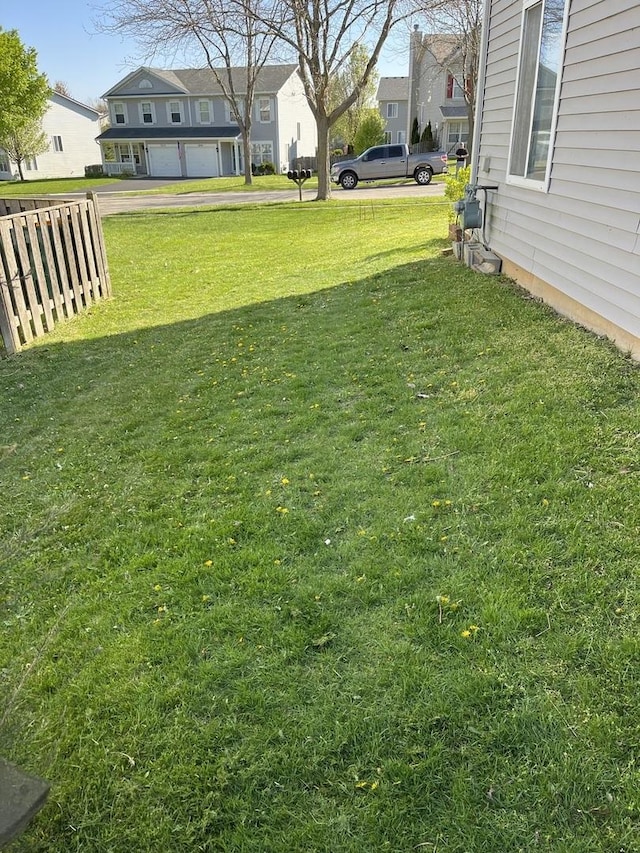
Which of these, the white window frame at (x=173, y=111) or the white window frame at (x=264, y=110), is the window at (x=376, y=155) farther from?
the white window frame at (x=173, y=111)

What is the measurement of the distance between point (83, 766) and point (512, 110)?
23.7 ft

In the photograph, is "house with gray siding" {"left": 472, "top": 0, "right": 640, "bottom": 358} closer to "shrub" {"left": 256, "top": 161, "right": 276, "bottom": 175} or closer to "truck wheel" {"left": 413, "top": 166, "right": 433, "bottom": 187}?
"truck wheel" {"left": 413, "top": 166, "right": 433, "bottom": 187}

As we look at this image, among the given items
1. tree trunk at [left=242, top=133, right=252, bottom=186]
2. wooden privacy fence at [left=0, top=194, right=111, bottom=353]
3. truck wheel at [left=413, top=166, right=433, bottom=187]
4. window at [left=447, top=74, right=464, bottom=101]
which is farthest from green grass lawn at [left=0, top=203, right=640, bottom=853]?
window at [left=447, top=74, right=464, bottom=101]

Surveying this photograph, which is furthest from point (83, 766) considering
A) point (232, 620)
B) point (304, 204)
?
point (304, 204)

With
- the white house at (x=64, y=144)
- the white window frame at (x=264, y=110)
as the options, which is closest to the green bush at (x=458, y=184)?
the white window frame at (x=264, y=110)

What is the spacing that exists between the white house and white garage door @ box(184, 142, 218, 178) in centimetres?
1028

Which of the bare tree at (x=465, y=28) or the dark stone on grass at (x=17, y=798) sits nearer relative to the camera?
the dark stone on grass at (x=17, y=798)

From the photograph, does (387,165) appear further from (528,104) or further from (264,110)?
(528,104)

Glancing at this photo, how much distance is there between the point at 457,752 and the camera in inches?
68.6

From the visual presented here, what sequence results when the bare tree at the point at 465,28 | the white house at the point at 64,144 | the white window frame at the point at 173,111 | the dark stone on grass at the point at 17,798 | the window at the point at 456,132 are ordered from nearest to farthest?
the dark stone on grass at the point at 17,798, the bare tree at the point at 465,28, the white window frame at the point at 173,111, the window at the point at 456,132, the white house at the point at 64,144

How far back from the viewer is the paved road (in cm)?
2087

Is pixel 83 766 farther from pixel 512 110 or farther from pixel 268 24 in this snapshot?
pixel 268 24

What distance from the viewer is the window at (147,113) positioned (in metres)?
41.8

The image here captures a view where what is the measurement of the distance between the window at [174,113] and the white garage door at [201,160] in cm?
283
